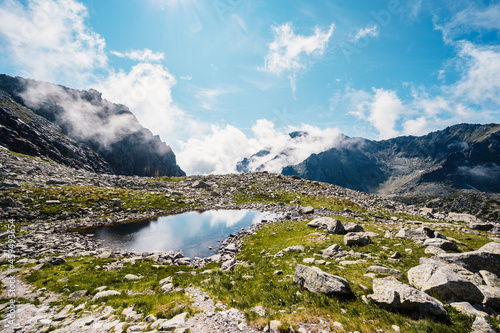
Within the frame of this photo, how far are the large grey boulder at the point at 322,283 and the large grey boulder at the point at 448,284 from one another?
4.48 meters

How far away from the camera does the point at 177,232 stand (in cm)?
4053

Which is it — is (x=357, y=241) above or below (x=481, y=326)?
below

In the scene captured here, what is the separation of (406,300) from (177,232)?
3865cm

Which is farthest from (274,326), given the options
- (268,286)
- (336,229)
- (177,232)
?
(177,232)

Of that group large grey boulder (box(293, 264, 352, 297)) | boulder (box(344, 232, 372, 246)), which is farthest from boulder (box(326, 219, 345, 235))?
large grey boulder (box(293, 264, 352, 297))

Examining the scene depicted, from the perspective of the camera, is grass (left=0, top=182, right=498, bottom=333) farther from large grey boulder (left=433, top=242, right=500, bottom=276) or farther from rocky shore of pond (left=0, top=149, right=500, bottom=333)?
large grey boulder (left=433, top=242, right=500, bottom=276)

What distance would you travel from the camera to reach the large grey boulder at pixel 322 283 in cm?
1176

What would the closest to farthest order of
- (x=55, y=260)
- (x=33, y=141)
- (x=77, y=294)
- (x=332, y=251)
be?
(x=77, y=294) → (x=332, y=251) → (x=55, y=260) → (x=33, y=141)

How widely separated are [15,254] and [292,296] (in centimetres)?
3160

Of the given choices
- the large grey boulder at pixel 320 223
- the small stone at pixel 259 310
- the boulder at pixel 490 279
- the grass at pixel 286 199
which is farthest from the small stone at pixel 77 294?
the grass at pixel 286 199

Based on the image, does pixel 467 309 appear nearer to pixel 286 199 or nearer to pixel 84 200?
pixel 286 199

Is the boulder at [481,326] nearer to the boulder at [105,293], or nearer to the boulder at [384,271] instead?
the boulder at [384,271]

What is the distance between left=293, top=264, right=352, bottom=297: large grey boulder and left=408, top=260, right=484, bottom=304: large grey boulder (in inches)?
177

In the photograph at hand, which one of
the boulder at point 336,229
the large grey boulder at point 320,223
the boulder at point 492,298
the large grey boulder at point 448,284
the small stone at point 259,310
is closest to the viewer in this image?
the boulder at point 492,298
